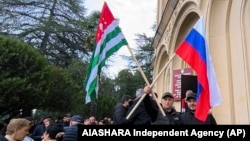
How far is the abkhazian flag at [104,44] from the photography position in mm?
5465

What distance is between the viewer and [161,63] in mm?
20750

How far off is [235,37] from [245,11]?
815mm

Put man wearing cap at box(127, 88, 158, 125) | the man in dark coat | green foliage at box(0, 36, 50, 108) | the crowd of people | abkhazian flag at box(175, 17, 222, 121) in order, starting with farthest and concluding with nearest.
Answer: green foliage at box(0, 36, 50, 108) < the man in dark coat < man wearing cap at box(127, 88, 158, 125) < abkhazian flag at box(175, 17, 222, 121) < the crowd of people

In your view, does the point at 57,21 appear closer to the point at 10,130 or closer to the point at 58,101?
the point at 58,101

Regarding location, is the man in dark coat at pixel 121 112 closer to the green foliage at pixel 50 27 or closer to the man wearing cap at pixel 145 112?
the man wearing cap at pixel 145 112

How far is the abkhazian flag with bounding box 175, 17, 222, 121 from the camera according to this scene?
4637 millimetres

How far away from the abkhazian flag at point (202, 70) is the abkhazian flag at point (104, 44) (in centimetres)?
115

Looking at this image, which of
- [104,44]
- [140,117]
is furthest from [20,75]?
[140,117]

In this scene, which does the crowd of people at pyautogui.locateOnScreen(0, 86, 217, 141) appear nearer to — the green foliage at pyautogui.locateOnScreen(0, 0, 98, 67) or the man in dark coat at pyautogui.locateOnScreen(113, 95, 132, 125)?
the man in dark coat at pyautogui.locateOnScreen(113, 95, 132, 125)

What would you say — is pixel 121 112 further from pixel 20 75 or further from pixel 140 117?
pixel 20 75

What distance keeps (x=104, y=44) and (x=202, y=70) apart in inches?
74.3

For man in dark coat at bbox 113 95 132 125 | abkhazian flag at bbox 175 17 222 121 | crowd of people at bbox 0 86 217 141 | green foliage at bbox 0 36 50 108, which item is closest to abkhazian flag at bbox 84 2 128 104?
man in dark coat at bbox 113 95 132 125

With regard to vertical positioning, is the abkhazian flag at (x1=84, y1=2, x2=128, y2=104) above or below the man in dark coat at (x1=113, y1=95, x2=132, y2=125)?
above

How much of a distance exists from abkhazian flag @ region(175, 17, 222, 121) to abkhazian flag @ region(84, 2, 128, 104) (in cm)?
115
